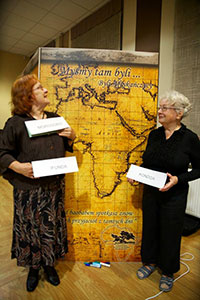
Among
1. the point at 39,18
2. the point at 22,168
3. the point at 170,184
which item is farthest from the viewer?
the point at 39,18

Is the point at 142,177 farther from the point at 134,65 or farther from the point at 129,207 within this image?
the point at 134,65

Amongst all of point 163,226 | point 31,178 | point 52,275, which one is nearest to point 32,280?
point 52,275

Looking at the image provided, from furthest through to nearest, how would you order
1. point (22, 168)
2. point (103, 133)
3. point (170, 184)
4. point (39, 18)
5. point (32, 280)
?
1. point (39, 18)
2. point (103, 133)
3. point (32, 280)
4. point (170, 184)
5. point (22, 168)

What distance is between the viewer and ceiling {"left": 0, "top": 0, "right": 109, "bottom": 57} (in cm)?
300

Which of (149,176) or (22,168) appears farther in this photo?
(149,176)

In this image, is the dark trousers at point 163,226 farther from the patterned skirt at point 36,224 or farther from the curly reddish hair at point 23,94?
the curly reddish hair at point 23,94

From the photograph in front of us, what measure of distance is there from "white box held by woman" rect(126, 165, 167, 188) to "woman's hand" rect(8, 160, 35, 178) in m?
0.73

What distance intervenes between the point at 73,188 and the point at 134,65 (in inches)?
45.9

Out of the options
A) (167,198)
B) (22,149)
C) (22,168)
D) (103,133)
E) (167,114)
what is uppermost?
(167,114)

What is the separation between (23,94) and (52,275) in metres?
1.42

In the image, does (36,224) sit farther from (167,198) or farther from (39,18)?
(39,18)

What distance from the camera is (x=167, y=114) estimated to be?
1.33 metres

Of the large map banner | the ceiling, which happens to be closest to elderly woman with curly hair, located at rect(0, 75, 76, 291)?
the large map banner

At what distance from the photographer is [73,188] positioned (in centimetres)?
159
